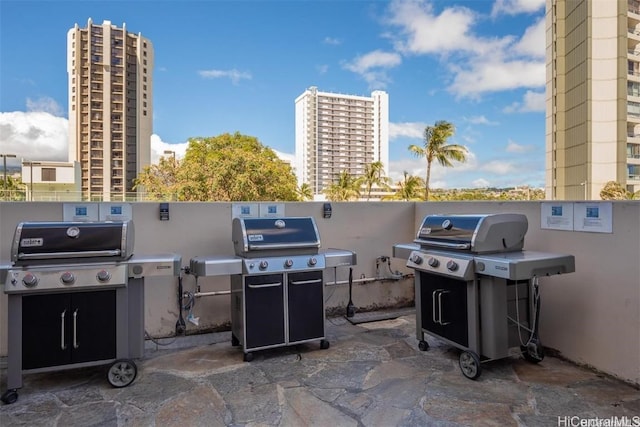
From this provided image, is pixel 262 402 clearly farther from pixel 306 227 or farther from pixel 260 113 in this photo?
pixel 260 113

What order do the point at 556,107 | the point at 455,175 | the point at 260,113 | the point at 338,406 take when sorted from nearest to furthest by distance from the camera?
1. the point at 338,406
2. the point at 455,175
3. the point at 260,113
4. the point at 556,107

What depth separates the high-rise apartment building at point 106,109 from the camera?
51750 millimetres

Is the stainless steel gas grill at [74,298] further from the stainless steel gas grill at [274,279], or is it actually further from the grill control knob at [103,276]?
the stainless steel gas grill at [274,279]

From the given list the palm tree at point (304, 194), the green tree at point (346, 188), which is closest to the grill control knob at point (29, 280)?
the palm tree at point (304, 194)

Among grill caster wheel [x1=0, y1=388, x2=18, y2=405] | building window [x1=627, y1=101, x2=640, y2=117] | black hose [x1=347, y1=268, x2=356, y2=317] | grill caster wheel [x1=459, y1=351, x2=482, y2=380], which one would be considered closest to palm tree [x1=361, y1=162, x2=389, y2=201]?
building window [x1=627, y1=101, x2=640, y2=117]

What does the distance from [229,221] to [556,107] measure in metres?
45.6

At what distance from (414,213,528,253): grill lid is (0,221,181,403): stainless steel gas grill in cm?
207

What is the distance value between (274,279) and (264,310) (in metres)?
0.26

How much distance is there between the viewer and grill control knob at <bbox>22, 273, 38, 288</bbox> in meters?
2.36

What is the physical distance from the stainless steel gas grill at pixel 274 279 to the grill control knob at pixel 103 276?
0.63 m

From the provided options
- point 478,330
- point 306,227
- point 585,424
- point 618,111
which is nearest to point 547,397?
point 585,424

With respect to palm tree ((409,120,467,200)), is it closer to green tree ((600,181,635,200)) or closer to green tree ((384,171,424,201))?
green tree ((384,171,424,201))

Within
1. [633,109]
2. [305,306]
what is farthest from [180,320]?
[633,109]

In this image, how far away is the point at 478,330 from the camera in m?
2.69
